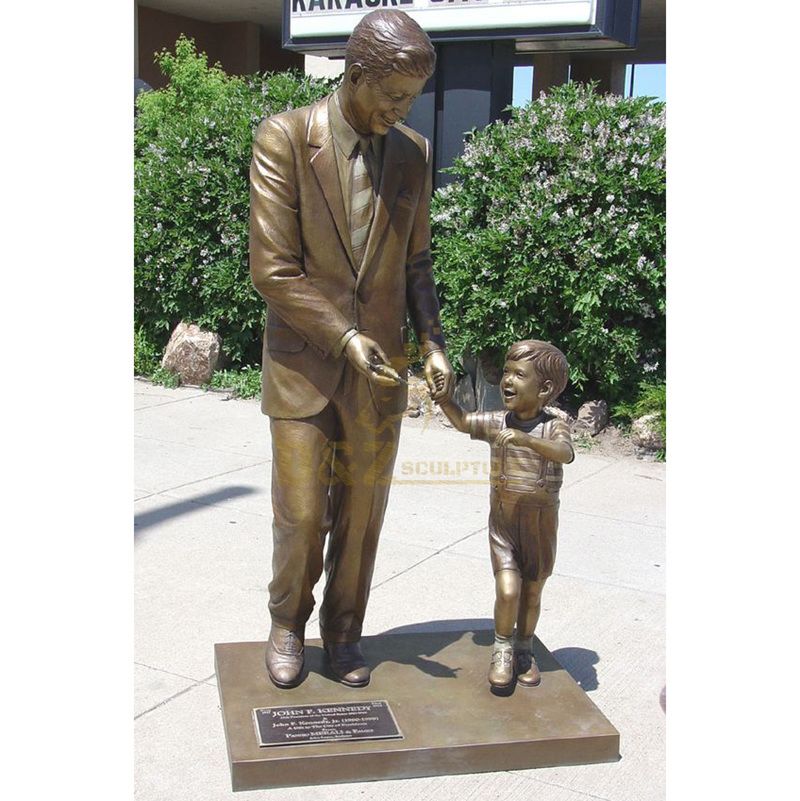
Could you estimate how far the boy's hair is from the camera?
12.0 ft

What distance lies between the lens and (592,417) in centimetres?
805

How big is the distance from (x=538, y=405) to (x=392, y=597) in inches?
68.4

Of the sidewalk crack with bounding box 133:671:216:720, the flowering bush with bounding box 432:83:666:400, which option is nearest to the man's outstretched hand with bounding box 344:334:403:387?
the sidewalk crack with bounding box 133:671:216:720

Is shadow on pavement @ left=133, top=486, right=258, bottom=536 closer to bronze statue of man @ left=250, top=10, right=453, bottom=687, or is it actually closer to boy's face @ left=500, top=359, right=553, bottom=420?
bronze statue of man @ left=250, top=10, right=453, bottom=687

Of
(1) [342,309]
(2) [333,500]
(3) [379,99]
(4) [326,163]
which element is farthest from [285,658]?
(3) [379,99]

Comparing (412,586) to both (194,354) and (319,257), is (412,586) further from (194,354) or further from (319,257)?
(194,354)

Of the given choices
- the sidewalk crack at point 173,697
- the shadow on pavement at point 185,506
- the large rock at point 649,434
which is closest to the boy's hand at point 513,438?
the sidewalk crack at point 173,697

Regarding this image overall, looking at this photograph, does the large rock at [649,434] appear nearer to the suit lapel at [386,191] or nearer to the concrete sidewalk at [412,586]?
the concrete sidewalk at [412,586]

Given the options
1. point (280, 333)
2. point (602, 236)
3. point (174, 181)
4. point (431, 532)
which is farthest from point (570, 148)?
point (280, 333)

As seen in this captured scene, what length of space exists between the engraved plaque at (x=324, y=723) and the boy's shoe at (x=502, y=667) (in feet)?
1.35

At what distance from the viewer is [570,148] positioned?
7660 mm

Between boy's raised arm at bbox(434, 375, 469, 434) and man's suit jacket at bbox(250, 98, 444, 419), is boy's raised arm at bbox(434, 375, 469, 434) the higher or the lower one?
the lower one

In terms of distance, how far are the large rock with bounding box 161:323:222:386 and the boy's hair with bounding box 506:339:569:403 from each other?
6367 millimetres

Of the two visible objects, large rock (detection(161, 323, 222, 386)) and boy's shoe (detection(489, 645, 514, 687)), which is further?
large rock (detection(161, 323, 222, 386))
